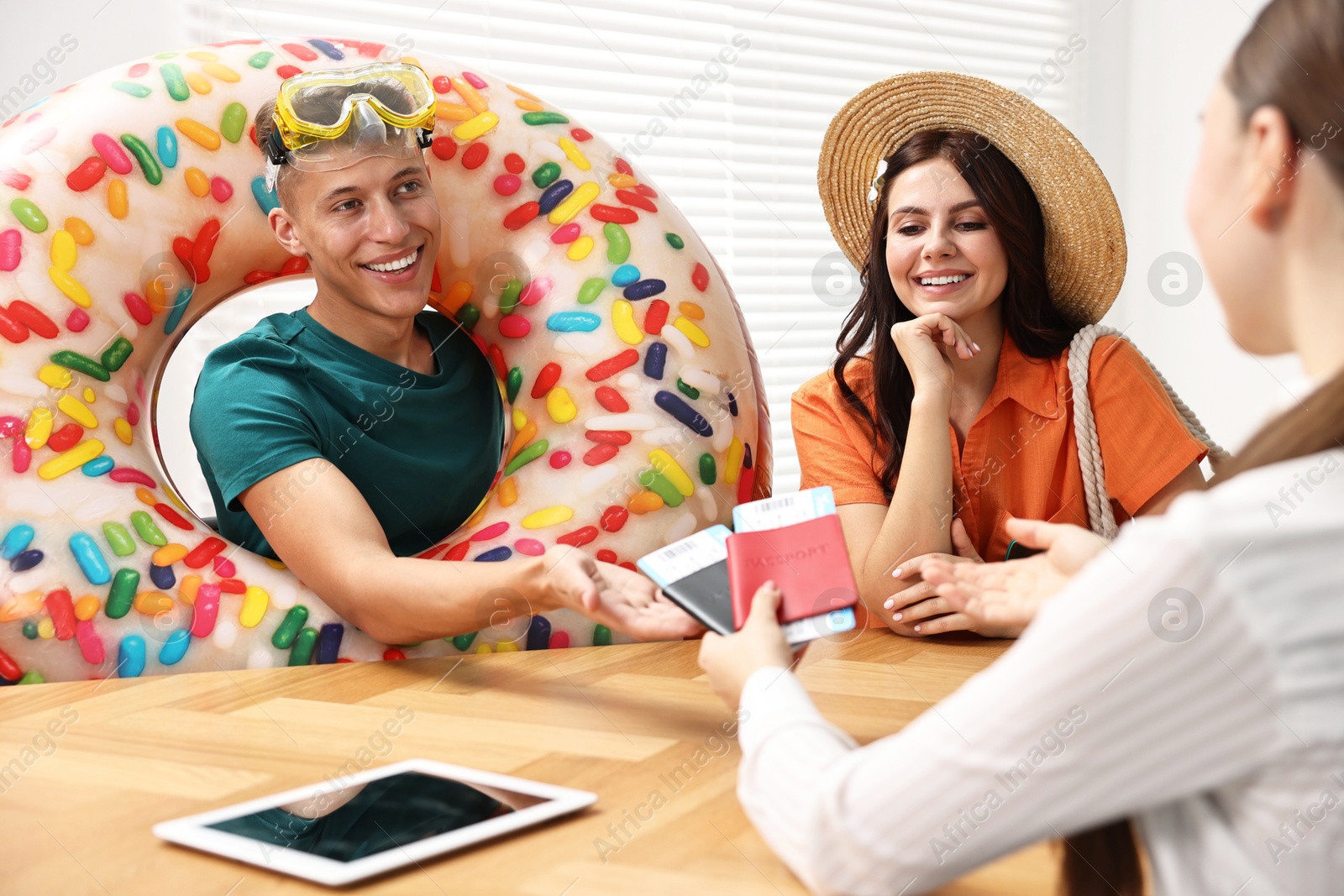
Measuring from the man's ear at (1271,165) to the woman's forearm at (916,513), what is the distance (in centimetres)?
87

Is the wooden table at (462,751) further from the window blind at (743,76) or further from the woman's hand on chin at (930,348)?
the window blind at (743,76)

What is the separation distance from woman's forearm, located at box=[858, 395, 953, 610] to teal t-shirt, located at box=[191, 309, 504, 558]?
0.59 metres

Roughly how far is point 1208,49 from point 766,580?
2.89 meters

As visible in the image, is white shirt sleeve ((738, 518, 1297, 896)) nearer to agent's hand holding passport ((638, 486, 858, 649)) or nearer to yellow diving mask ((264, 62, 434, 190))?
agent's hand holding passport ((638, 486, 858, 649))

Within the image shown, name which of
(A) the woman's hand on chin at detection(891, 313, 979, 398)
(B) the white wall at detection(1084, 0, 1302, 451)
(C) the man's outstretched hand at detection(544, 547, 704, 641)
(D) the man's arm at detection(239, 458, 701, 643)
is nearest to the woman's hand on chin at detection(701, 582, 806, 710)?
(C) the man's outstretched hand at detection(544, 547, 704, 641)

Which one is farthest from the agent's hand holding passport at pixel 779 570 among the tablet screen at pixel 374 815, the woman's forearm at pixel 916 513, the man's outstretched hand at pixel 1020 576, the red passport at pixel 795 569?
the woman's forearm at pixel 916 513

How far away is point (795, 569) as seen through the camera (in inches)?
33.4

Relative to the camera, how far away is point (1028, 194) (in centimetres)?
158

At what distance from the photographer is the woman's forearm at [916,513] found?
1.41 m

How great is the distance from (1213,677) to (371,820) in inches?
22.0

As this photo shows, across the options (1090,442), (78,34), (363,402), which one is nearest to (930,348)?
(1090,442)

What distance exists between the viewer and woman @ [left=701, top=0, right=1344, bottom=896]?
0.47m

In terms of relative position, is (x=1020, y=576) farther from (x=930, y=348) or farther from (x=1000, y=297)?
(x=1000, y=297)

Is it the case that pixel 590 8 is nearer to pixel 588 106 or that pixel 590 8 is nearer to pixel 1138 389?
pixel 588 106
